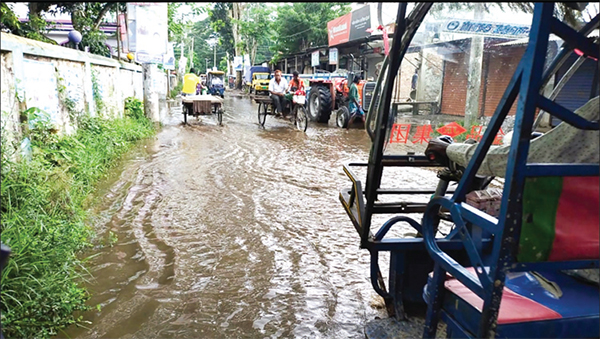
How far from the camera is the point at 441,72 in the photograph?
351cm

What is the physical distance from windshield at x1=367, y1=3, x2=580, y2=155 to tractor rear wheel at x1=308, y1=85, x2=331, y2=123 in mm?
9166

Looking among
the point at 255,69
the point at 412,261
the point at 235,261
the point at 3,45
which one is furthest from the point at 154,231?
the point at 255,69

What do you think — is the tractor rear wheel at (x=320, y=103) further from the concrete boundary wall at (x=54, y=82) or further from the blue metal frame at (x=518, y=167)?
the blue metal frame at (x=518, y=167)

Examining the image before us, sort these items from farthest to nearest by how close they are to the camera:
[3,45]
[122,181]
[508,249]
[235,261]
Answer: [122,181]
[3,45]
[235,261]
[508,249]

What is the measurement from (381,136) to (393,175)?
4.83m

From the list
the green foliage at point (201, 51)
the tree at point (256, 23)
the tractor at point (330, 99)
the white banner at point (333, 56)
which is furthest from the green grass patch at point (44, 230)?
the green foliage at point (201, 51)

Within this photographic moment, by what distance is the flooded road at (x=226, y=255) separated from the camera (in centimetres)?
304

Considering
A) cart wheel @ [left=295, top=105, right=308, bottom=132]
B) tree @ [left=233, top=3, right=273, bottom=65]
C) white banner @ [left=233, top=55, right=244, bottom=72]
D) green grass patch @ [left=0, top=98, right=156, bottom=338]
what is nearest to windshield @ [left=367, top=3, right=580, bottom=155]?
green grass patch @ [left=0, top=98, right=156, bottom=338]

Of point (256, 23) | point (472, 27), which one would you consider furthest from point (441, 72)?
point (256, 23)

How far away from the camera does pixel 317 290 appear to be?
3.48 meters

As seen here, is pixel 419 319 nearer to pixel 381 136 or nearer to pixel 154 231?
pixel 381 136

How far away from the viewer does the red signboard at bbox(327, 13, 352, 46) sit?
1861 centimetres

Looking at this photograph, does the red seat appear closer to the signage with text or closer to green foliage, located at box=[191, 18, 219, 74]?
the signage with text

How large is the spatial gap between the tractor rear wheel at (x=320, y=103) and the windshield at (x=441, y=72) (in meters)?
9.17
